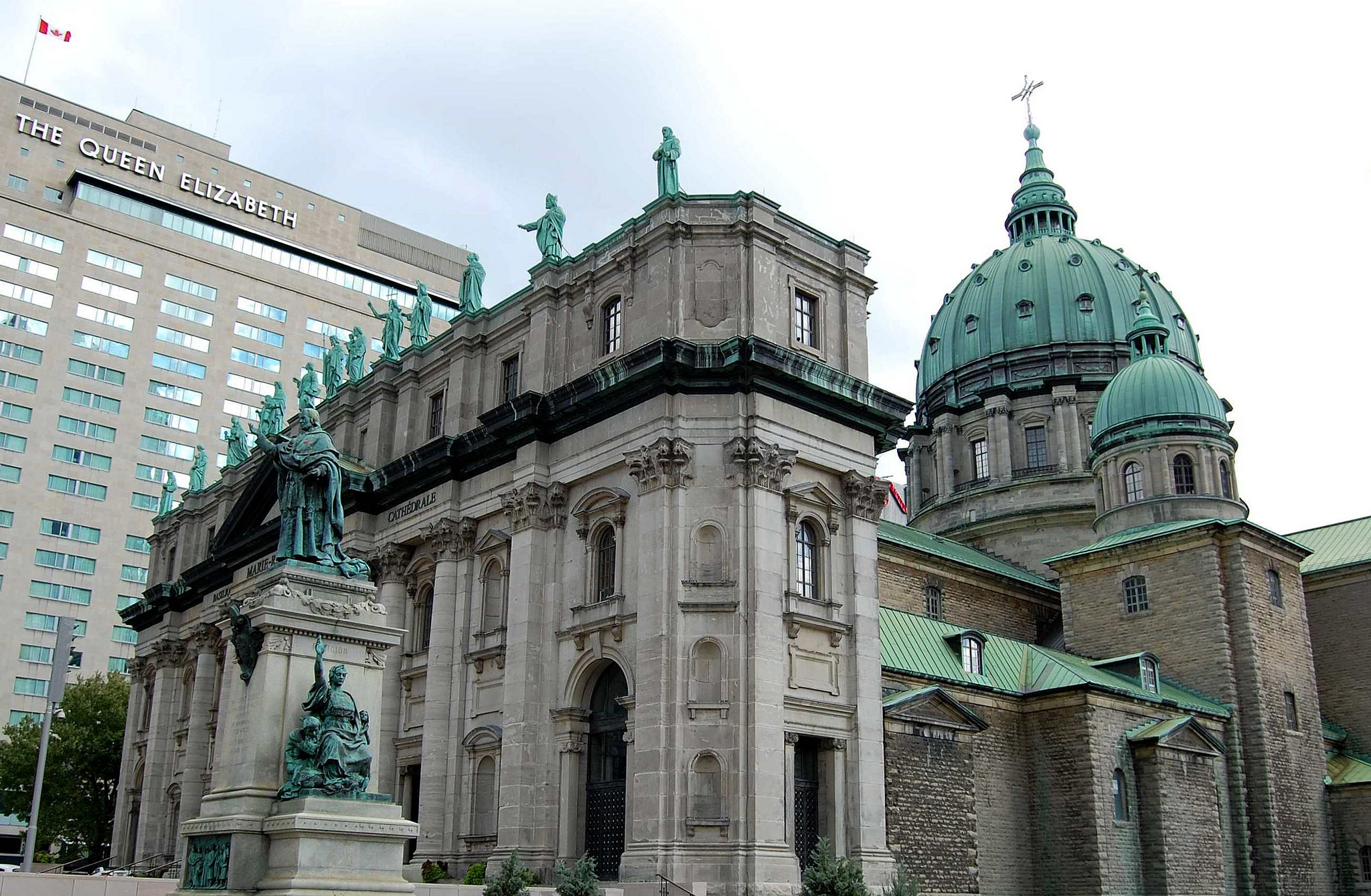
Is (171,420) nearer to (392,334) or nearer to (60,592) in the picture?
(60,592)

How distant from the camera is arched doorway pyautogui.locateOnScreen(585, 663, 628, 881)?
34094 millimetres

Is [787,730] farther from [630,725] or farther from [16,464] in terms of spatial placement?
[16,464]

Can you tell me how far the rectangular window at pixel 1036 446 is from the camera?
67.9 meters

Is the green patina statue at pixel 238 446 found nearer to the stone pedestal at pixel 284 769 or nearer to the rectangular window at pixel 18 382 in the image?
the rectangular window at pixel 18 382

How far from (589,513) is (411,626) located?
391 inches

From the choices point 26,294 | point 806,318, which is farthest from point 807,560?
point 26,294

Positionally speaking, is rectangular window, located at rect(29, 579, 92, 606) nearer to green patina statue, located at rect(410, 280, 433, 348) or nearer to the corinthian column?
green patina statue, located at rect(410, 280, 433, 348)

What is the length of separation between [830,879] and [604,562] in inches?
467

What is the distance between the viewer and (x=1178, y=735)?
43.9 meters

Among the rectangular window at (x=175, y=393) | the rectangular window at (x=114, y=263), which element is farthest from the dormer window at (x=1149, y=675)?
the rectangular window at (x=114, y=263)

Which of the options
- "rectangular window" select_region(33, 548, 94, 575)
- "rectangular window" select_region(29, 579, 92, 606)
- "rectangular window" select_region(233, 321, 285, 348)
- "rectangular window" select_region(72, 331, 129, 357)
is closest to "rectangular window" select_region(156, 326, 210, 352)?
"rectangular window" select_region(233, 321, 285, 348)

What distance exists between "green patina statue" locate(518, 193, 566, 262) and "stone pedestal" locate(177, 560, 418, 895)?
20147mm

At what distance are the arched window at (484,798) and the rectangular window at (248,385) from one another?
2818 inches

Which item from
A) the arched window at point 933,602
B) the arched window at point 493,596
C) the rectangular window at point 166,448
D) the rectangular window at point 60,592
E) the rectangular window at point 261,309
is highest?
the rectangular window at point 261,309
